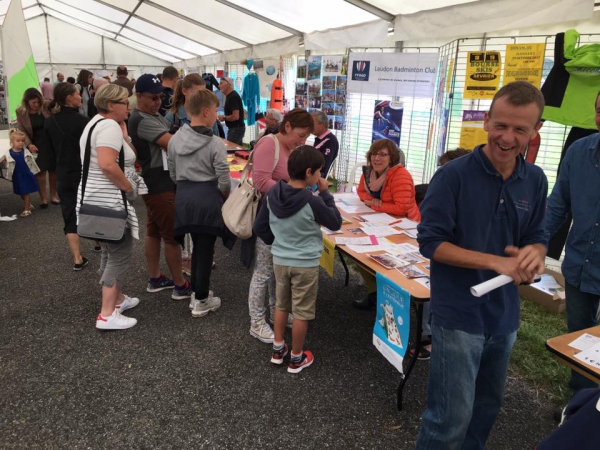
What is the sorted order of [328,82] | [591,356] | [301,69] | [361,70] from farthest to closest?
[301,69] → [328,82] → [361,70] → [591,356]

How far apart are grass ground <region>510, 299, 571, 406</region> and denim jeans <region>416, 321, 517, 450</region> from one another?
1210 mm

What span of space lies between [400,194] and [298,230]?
120cm

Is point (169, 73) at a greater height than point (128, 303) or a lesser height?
greater

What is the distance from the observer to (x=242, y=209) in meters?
2.64

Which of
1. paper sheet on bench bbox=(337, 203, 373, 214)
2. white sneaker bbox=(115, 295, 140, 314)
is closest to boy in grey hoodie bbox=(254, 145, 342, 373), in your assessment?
paper sheet on bench bbox=(337, 203, 373, 214)

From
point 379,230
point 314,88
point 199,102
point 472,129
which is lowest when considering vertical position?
point 379,230

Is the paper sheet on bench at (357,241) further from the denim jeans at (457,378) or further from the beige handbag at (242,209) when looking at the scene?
the denim jeans at (457,378)

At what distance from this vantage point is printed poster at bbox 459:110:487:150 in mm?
3826

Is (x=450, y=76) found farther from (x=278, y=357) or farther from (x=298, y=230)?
(x=278, y=357)

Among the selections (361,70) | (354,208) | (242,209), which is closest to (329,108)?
(361,70)

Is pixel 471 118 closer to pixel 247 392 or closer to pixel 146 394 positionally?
pixel 247 392

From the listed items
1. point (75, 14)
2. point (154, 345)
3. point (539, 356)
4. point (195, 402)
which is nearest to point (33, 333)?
point (154, 345)

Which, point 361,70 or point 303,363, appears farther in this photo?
point 361,70

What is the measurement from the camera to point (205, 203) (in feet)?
9.04
